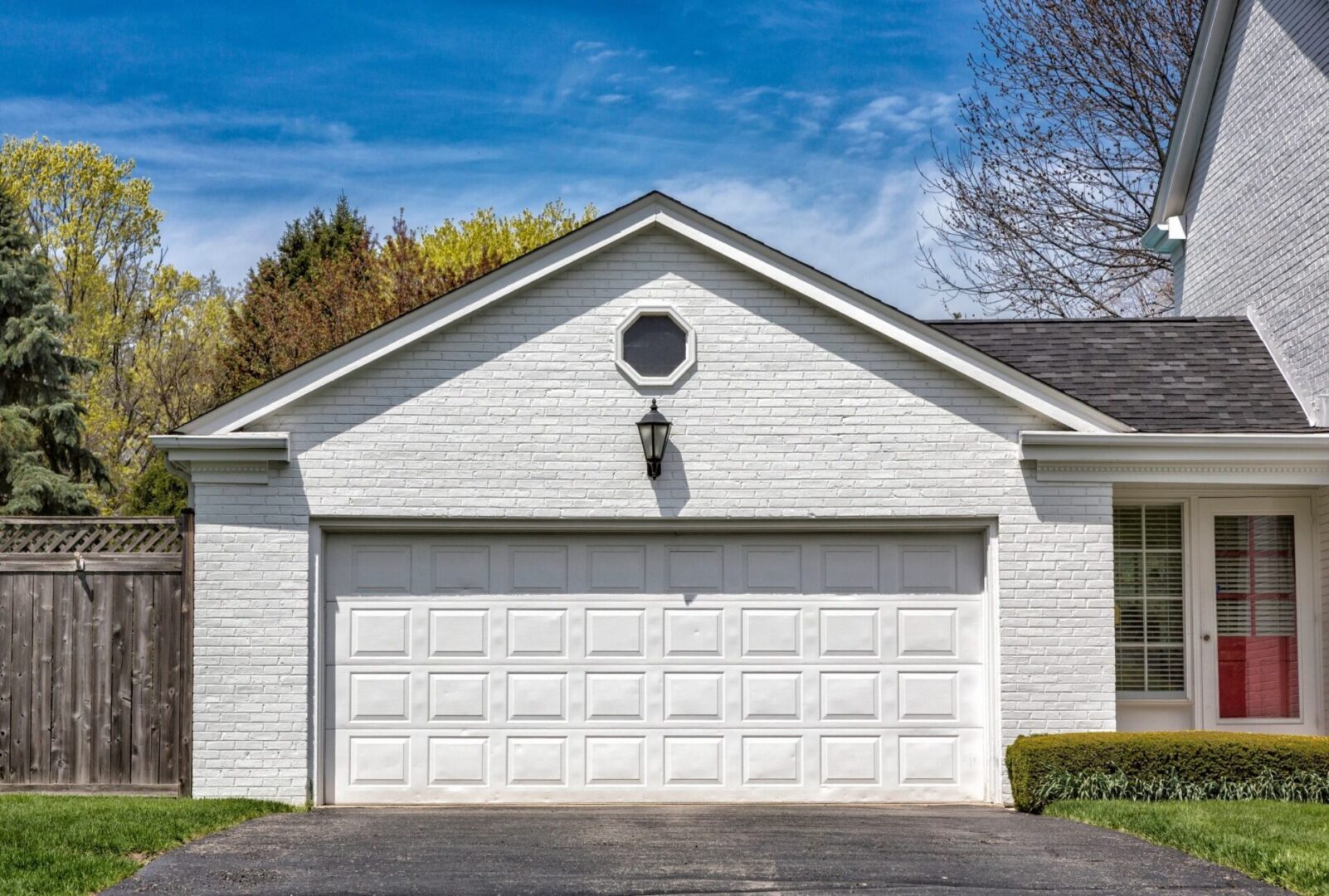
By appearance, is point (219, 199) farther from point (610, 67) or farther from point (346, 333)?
point (610, 67)

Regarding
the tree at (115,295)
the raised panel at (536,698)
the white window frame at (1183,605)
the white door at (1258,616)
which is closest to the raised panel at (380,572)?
the raised panel at (536,698)

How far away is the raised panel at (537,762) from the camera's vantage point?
11.7 m

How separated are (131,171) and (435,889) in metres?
25.2

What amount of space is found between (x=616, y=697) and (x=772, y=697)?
1.30 metres

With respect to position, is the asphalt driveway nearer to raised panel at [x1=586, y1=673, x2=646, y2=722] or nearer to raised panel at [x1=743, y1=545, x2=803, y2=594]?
raised panel at [x1=586, y1=673, x2=646, y2=722]

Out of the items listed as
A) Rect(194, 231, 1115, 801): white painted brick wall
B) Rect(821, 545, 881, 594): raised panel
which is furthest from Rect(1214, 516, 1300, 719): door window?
Rect(821, 545, 881, 594): raised panel

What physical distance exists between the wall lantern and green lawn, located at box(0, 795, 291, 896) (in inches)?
155

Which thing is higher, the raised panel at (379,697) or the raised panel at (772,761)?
the raised panel at (379,697)

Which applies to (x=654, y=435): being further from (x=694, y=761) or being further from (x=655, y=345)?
(x=694, y=761)

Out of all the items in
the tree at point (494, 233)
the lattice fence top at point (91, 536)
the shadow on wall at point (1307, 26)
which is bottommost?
the lattice fence top at point (91, 536)

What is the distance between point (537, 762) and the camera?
1170 centimetres

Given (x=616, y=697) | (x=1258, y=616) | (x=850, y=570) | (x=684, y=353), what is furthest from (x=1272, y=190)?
(x=616, y=697)

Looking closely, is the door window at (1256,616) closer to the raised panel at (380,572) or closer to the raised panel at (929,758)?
the raised panel at (929,758)

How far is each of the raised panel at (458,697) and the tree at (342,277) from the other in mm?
16027
